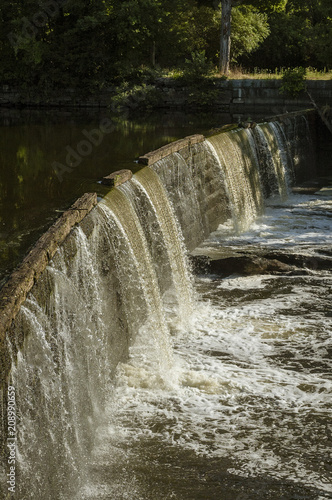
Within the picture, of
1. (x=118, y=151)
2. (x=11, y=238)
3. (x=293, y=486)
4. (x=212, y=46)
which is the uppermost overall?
(x=212, y=46)

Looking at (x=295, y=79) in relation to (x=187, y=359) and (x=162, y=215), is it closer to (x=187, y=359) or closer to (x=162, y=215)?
(x=162, y=215)

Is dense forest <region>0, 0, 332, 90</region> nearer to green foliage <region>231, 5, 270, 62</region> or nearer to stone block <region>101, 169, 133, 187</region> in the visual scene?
green foliage <region>231, 5, 270, 62</region>

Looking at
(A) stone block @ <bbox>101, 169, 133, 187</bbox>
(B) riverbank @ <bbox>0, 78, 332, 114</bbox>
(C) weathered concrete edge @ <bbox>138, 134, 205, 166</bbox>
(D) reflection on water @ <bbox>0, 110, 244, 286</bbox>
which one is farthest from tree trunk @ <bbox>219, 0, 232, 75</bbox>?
(A) stone block @ <bbox>101, 169, 133, 187</bbox>

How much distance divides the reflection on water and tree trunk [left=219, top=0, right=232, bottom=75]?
416cm

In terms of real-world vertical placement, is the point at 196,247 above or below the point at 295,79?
below

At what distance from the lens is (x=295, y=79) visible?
25844mm

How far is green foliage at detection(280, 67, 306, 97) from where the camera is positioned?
25734mm

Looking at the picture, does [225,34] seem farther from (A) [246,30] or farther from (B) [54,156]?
(B) [54,156]

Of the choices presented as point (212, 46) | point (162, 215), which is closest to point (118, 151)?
point (162, 215)

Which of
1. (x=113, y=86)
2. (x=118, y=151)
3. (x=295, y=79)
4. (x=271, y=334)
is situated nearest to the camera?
(x=271, y=334)

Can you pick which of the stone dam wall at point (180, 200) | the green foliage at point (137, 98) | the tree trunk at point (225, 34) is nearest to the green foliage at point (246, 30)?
the tree trunk at point (225, 34)

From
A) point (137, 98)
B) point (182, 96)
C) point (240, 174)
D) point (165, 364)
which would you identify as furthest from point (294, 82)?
point (165, 364)

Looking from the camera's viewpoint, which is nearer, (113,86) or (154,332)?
(154,332)

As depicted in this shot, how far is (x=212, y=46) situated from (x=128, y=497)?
31.9m
